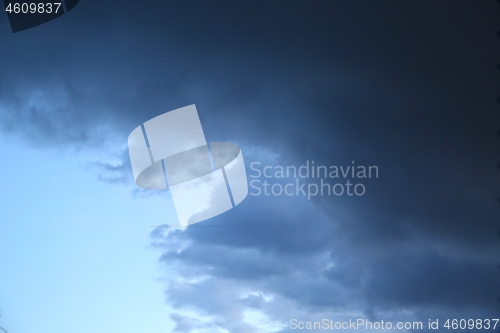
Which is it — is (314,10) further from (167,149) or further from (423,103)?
(167,149)

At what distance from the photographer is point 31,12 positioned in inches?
204

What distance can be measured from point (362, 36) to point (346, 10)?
36 centimetres

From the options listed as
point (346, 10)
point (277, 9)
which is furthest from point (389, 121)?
point (277, 9)

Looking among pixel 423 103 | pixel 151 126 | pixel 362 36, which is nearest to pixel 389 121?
pixel 423 103

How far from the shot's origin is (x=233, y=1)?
17.5 feet

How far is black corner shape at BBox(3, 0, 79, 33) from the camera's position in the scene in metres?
5.16

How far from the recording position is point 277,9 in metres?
5.33

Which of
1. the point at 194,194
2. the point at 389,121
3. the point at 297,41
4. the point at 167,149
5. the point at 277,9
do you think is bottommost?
the point at 194,194

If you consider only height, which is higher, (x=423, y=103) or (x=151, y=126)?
(x=423, y=103)

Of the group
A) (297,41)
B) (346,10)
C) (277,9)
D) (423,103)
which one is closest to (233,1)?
(277,9)

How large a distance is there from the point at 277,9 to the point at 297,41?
1.48ft

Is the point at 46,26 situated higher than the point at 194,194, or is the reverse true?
the point at 46,26

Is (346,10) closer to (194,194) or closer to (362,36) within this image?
(362,36)

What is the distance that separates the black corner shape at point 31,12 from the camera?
16.9ft
